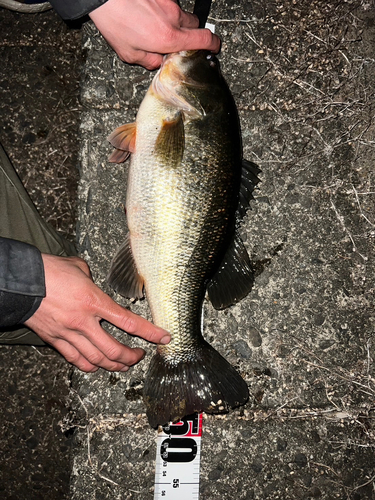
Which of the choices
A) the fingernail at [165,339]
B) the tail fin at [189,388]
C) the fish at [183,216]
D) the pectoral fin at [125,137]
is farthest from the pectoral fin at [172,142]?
the tail fin at [189,388]

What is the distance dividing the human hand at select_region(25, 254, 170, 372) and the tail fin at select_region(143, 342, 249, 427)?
163mm

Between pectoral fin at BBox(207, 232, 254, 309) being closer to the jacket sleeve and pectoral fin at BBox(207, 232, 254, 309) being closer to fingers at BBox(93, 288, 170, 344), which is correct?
fingers at BBox(93, 288, 170, 344)

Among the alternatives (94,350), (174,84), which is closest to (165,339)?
(94,350)

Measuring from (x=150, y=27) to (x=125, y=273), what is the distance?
1.19m

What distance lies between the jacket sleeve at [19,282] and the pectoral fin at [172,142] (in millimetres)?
732

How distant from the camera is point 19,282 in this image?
1894 mm

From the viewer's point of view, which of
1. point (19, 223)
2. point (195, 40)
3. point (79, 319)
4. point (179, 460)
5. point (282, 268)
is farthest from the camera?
point (282, 268)

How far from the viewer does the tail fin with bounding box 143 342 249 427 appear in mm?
2178

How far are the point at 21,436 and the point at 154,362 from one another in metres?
1.14

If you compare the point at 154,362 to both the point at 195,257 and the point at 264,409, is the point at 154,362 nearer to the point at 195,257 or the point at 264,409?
the point at 195,257

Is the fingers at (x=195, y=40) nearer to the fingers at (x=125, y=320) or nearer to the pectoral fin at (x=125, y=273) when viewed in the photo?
the pectoral fin at (x=125, y=273)

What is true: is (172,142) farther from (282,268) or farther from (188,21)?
(282,268)

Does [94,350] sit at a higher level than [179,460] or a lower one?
higher

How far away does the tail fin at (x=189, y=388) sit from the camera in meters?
2.18
